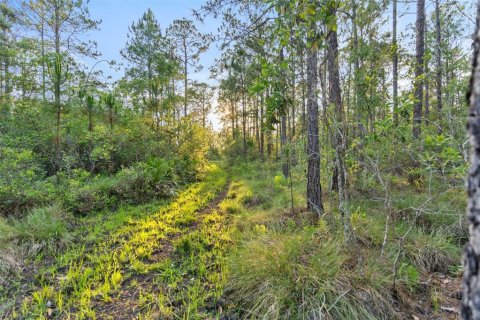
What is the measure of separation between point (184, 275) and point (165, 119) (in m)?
10.4

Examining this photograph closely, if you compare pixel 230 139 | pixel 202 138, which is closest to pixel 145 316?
pixel 202 138

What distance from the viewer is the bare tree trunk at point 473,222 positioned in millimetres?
626

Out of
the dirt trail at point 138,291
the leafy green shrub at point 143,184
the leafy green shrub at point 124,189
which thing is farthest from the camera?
the leafy green shrub at point 143,184

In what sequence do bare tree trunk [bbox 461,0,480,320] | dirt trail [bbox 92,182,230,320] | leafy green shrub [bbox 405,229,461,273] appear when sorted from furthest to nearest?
leafy green shrub [bbox 405,229,461,273]
dirt trail [bbox 92,182,230,320]
bare tree trunk [bbox 461,0,480,320]

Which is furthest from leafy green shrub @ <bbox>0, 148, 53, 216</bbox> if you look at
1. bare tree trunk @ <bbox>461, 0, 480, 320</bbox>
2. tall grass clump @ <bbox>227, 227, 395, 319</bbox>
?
bare tree trunk @ <bbox>461, 0, 480, 320</bbox>

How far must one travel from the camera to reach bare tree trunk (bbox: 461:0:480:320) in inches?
24.7

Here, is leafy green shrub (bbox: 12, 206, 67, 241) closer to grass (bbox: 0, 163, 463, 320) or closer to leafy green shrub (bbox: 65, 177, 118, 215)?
grass (bbox: 0, 163, 463, 320)

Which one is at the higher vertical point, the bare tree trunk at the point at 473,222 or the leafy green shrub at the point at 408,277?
the bare tree trunk at the point at 473,222

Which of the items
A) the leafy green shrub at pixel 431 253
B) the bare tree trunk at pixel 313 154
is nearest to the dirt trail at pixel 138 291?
the bare tree trunk at pixel 313 154

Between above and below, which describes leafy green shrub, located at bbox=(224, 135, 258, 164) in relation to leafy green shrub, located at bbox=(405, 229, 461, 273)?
above

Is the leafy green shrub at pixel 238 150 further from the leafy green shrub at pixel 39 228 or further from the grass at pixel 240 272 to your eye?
the leafy green shrub at pixel 39 228

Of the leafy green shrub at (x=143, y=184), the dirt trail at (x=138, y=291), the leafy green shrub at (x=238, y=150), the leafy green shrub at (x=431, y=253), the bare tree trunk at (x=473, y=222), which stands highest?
the leafy green shrub at (x=238, y=150)

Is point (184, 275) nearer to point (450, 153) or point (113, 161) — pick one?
point (450, 153)

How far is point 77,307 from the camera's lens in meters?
2.56
